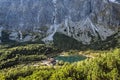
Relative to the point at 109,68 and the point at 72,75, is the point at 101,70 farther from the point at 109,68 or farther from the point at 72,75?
the point at 72,75

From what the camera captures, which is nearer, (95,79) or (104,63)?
(95,79)

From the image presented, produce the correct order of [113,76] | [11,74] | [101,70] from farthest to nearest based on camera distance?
[11,74] → [101,70] → [113,76]

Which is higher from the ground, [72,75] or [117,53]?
[117,53]

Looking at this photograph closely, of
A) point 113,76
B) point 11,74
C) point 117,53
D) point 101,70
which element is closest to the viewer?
point 113,76

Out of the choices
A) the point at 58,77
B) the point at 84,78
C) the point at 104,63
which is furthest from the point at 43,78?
the point at 104,63

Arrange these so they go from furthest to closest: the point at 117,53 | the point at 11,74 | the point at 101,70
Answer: the point at 11,74 → the point at 117,53 → the point at 101,70

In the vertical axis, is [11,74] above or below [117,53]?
below

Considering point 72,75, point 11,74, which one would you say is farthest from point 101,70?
point 11,74

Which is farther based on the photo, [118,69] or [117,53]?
[117,53]

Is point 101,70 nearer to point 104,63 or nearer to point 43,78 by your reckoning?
point 104,63
